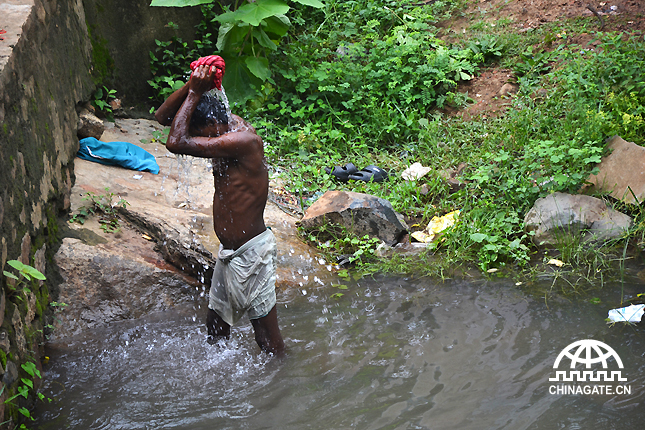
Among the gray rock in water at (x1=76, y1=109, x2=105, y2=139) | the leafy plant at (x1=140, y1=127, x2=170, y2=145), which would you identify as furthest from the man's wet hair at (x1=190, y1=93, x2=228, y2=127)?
the leafy plant at (x1=140, y1=127, x2=170, y2=145)

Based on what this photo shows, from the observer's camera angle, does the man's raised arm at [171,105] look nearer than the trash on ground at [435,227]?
Yes

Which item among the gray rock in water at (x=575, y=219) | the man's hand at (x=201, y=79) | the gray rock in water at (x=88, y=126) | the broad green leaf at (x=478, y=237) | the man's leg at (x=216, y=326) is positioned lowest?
the man's leg at (x=216, y=326)

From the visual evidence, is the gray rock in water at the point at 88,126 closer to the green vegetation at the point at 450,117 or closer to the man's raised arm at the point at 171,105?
the green vegetation at the point at 450,117

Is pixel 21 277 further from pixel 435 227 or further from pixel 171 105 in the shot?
pixel 435 227

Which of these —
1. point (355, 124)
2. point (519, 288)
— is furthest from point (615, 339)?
point (355, 124)

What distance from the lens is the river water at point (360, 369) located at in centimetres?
280

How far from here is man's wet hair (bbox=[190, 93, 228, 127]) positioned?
295 cm

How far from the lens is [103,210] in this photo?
436cm

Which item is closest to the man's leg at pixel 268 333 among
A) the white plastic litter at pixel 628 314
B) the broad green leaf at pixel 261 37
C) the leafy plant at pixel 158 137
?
the white plastic litter at pixel 628 314

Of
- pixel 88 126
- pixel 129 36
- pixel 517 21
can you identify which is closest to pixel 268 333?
pixel 88 126

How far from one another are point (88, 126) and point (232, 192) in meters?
2.89

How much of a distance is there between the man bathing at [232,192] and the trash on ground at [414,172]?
2829mm

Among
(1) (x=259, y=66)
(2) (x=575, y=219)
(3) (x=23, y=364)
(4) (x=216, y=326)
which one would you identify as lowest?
(4) (x=216, y=326)

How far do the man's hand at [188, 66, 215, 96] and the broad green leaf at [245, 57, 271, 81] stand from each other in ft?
11.5
